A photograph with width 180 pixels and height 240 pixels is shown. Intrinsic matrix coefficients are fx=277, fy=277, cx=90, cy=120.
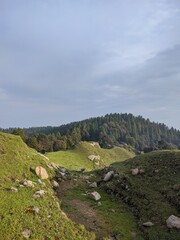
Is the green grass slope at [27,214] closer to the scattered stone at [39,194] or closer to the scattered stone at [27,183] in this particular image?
the scattered stone at [39,194]

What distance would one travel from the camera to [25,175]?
26.8 m

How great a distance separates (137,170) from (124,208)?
7317mm

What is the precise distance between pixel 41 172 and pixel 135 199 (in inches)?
395

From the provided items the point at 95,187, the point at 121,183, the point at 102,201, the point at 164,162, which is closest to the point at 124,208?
the point at 102,201

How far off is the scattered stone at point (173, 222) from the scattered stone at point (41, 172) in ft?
43.9

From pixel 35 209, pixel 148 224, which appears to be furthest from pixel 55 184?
pixel 148 224

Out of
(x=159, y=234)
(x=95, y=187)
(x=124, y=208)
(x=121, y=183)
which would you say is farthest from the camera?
(x=95, y=187)

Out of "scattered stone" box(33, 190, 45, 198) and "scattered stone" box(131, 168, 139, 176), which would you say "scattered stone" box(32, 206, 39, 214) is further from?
"scattered stone" box(131, 168, 139, 176)

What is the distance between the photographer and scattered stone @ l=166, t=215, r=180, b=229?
20.6 meters

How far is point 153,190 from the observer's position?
2658 centimetres

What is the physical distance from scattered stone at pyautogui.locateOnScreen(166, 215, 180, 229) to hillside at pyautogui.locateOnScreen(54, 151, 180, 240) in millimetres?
307

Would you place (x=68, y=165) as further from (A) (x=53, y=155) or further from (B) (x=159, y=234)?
(B) (x=159, y=234)

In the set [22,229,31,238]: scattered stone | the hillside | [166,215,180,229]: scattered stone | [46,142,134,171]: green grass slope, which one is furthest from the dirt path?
[46,142,134,171]: green grass slope

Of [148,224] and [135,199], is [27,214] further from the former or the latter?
[135,199]
